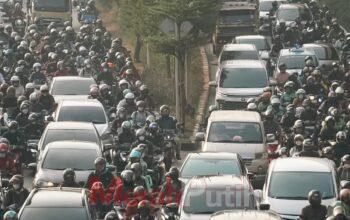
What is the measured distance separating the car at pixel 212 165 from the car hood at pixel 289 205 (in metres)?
2.12

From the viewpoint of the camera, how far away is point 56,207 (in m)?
23.3

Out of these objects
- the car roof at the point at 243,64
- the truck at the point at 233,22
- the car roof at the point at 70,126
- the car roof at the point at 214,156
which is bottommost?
the truck at the point at 233,22

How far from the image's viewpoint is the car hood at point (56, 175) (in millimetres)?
29078

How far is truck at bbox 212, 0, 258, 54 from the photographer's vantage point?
191ft

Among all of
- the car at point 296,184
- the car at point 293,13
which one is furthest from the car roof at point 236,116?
the car at point 293,13

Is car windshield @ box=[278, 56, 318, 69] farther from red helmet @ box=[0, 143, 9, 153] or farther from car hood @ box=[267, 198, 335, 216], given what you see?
car hood @ box=[267, 198, 335, 216]

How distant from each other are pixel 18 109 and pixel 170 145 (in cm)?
404

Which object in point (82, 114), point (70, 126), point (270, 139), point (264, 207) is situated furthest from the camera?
point (82, 114)

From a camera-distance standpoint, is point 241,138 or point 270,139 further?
point 270,139

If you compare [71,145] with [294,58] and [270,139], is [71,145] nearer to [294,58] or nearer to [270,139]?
[270,139]

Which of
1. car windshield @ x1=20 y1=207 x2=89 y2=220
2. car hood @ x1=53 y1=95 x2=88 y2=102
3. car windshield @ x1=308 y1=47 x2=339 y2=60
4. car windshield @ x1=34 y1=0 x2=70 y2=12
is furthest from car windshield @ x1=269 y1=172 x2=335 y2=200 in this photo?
car windshield @ x1=34 y1=0 x2=70 y2=12

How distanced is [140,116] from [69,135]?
3476 mm

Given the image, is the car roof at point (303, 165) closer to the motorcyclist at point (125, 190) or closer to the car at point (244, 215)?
the motorcyclist at point (125, 190)

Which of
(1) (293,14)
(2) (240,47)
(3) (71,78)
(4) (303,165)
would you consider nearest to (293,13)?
(1) (293,14)
